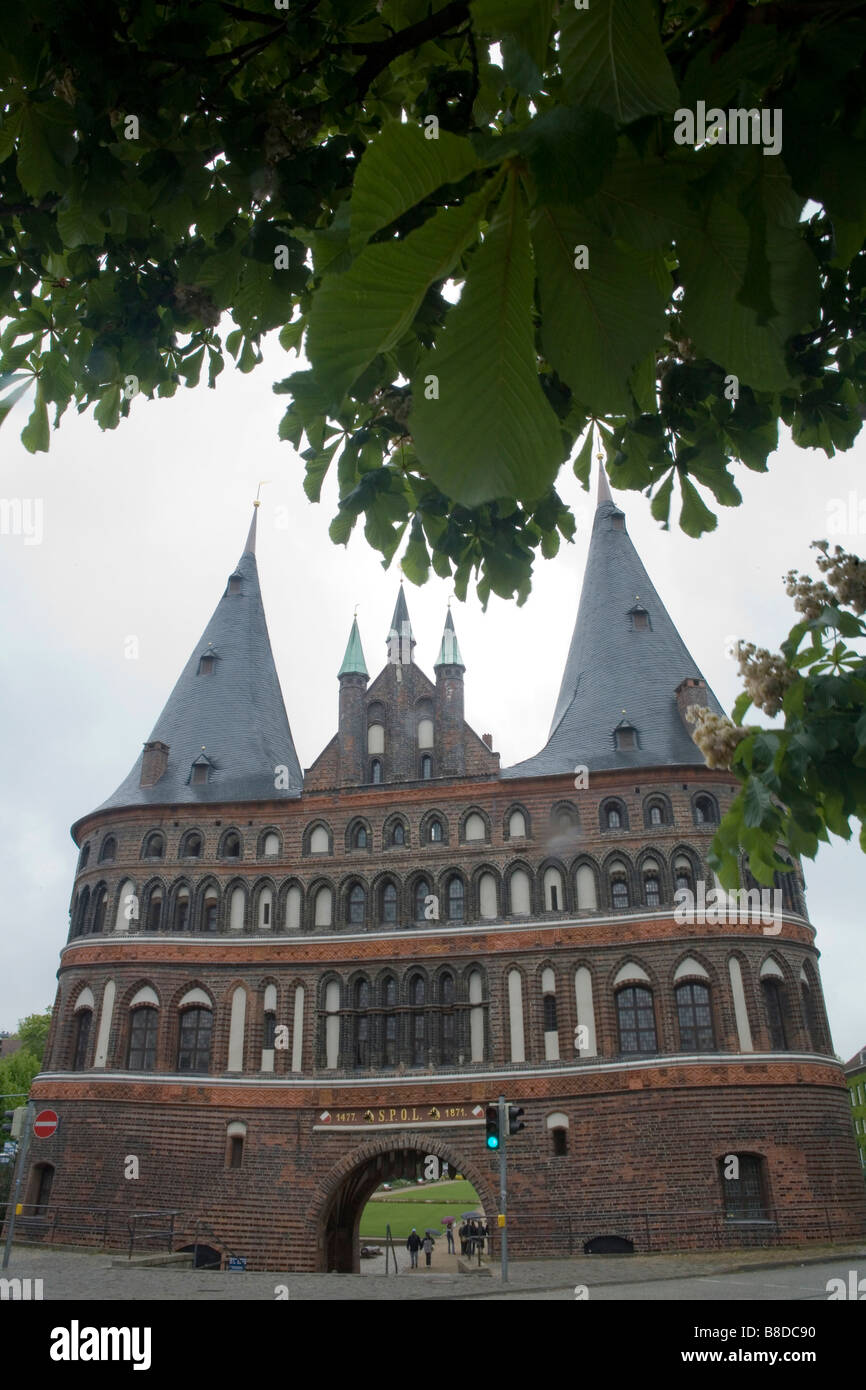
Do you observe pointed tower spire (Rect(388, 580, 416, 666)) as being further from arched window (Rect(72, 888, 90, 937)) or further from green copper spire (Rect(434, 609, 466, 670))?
arched window (Rect(72, 888, 90, 937))

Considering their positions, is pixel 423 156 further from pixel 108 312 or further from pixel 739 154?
pixel 108 312

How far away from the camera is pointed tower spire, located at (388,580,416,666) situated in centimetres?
3258

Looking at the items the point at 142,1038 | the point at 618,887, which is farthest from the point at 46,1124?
→ the point at 618,887

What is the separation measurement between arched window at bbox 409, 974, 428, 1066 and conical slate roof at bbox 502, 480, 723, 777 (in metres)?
6.48

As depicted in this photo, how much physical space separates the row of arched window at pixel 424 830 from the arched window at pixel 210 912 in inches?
49.9

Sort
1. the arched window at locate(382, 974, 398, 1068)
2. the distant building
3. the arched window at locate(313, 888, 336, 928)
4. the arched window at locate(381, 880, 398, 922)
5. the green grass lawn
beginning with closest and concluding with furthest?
the arched window at locate(382, 974, 398, 1068)
the arched window at locate(381, 880, 398, 922)
the arched window at locate(313, 888, 336, 928)
the green grass lawn
the distant building

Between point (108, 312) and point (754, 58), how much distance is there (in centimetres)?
298

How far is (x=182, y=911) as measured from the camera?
29.2 metres

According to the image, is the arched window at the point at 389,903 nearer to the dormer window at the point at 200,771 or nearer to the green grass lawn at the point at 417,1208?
the dormer window at the point at 200,771

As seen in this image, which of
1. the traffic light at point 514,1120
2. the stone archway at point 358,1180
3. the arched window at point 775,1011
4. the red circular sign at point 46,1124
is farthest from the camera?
the arched window at point 775,1011

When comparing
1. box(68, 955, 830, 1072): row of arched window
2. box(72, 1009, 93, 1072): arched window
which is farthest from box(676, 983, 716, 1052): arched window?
box(72, 1009, 93, 1072): arched window

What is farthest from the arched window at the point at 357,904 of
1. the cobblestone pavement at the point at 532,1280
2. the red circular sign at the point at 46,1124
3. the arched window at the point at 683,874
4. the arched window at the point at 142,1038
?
the red circular sign at the point at 46,1124

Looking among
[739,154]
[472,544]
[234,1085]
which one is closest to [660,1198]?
[234,1085]

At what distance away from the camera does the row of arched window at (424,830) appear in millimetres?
27641
